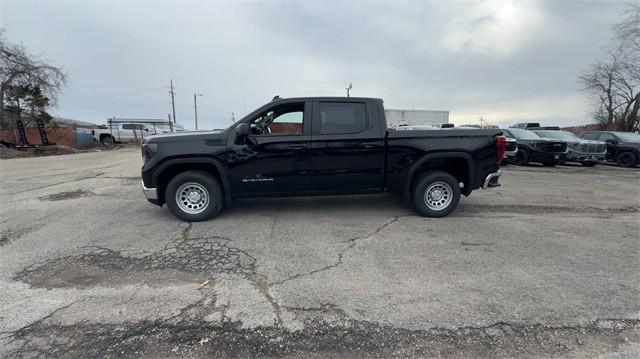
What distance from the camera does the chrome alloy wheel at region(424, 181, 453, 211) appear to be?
17.6 feet

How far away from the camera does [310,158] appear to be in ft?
16.7

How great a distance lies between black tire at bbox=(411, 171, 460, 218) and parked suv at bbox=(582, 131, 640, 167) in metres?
15.1

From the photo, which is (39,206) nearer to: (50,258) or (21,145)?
(50,258)

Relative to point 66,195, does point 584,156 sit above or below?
above

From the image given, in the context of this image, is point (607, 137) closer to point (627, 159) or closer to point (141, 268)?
point (627, 159)

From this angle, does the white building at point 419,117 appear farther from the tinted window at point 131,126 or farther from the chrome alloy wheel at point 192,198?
the chrome alloy wheel at point 192,198

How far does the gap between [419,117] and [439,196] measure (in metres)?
26.6

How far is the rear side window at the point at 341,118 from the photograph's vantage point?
5.12 meters

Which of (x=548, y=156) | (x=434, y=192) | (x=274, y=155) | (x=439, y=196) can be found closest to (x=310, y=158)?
(x=274, y=155)

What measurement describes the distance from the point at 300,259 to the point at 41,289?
8.17 ft

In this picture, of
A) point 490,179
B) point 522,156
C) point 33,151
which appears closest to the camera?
point 490,179

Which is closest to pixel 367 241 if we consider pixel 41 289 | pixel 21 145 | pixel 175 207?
pixel 175 207

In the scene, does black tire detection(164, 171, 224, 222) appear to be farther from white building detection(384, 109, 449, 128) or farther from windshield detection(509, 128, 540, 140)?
white building detection(384, 109, 449, 128)

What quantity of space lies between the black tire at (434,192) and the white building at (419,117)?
79.8ft
